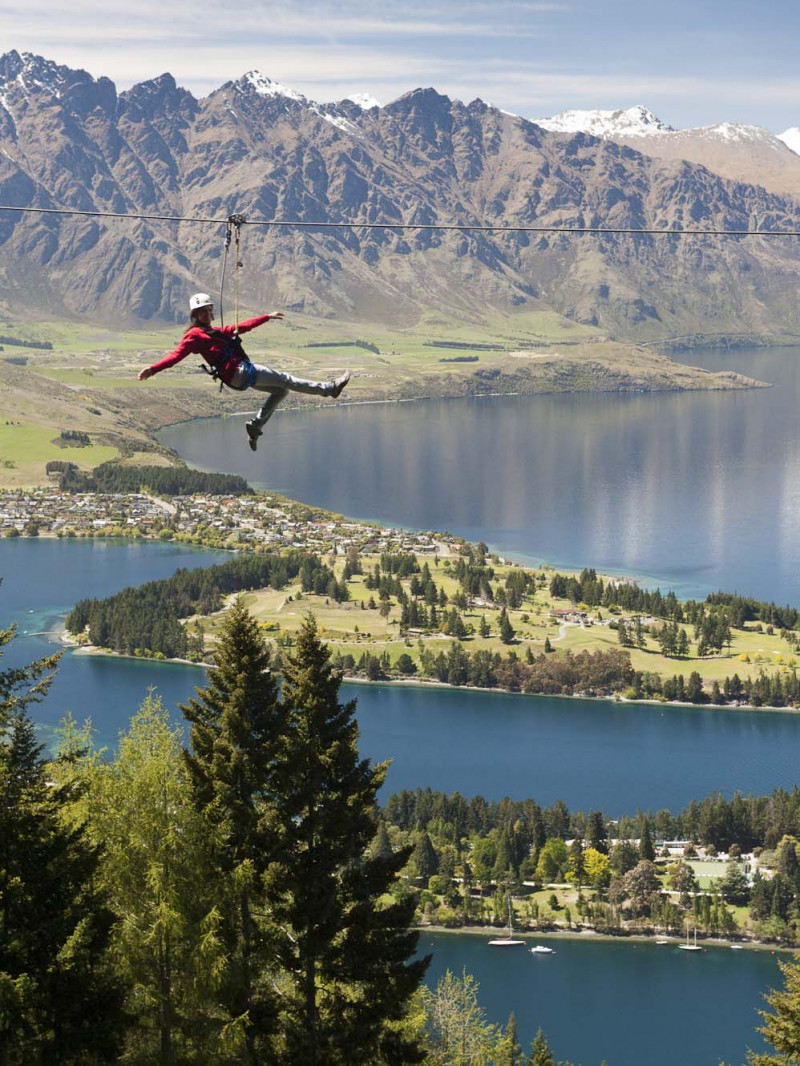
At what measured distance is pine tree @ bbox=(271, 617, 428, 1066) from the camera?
2006cm

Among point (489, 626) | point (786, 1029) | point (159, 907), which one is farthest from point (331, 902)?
point (489, 626)

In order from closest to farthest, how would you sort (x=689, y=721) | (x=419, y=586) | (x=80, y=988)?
(x=80, y=988), (x=689, y=721), (x=419, y=586)

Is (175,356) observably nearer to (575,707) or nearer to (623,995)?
(623,995)

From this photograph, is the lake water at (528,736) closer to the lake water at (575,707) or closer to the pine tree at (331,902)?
the lake water at (575,707)

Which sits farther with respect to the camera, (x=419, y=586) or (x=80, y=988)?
(x=419, y=586)

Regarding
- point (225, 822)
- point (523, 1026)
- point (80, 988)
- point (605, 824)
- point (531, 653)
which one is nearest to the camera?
point (80, 988)

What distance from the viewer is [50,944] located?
16422 mm

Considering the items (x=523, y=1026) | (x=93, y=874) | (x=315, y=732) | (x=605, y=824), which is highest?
(x=315, y=732)

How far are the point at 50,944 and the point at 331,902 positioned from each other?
5.07 m

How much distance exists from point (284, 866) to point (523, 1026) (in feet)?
130

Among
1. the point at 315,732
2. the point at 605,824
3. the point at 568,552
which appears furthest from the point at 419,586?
the point at 315,732

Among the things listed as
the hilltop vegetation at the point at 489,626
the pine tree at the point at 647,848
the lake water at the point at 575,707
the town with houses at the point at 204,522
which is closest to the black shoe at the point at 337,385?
the lake water at the point at 575,707

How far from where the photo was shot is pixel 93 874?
1755 cm

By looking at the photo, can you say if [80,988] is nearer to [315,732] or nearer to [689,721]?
[315,732]
